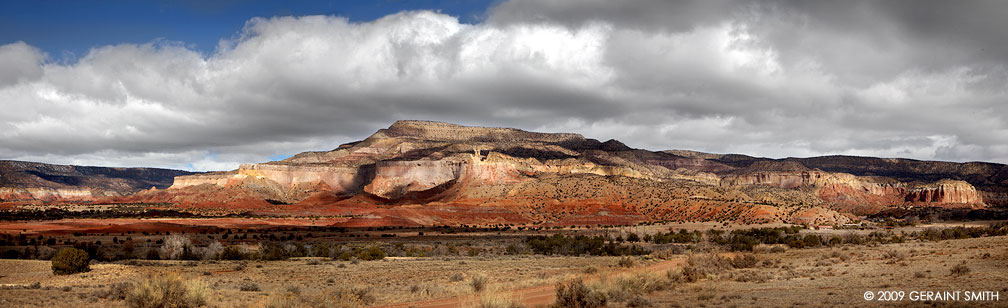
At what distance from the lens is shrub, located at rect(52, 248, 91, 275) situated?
928 inches

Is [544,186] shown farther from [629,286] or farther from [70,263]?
[629,286]

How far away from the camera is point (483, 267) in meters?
29.8

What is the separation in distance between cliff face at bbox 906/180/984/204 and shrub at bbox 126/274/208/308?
513ft

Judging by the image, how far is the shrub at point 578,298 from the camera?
15.2 m

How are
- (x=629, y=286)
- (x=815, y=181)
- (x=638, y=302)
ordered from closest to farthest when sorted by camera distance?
(x=638, y=302)
(x=629, y=286)
(x=815, y=181)

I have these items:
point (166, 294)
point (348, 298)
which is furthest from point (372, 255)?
point (166, 294)

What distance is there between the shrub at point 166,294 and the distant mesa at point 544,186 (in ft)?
234

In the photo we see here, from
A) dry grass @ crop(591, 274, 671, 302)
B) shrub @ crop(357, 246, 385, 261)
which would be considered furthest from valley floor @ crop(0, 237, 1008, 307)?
shrub @ crop(357, 246, 385, 261)

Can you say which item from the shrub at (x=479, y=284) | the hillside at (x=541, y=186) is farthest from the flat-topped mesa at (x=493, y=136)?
the shrub at (x=479, y=284)

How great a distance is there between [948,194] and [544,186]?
3788 inches

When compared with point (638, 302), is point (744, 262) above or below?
below

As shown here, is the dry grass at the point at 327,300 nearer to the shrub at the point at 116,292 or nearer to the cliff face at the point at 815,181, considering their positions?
the shrub at the point at 116,292

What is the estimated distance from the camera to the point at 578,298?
50.4 ft

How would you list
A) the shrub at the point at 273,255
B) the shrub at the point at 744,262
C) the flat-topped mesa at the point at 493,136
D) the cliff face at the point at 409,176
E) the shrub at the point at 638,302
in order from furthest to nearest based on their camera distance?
1. the flat-topped mesa at the point at 493,136
2. the cliff face at the point at 409,176
3. the shrub at the point at 273,255
4. the shrub at the point at 744,262
5. the shrub at the point at 638,302
